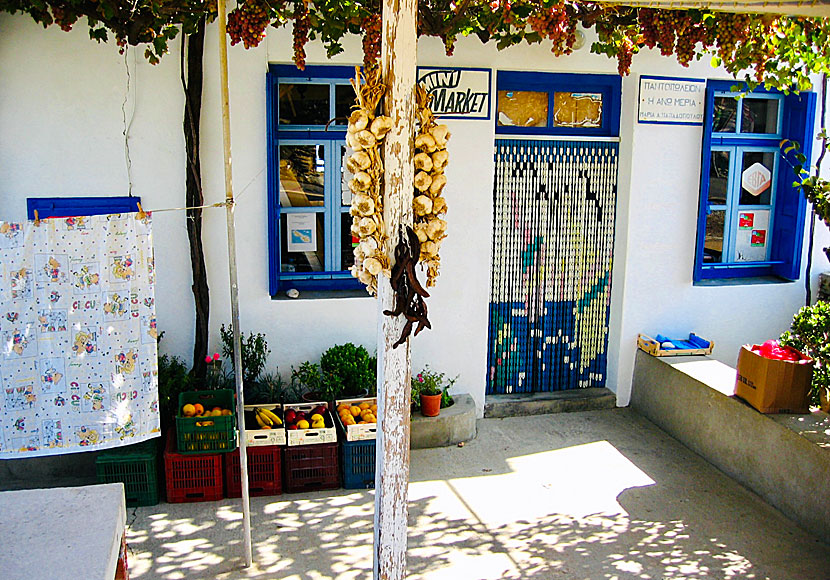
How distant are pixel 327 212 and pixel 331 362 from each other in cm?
140

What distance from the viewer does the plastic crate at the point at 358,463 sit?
6598 mm

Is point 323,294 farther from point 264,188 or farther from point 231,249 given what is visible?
point 231,249

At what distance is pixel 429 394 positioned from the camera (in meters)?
7.46

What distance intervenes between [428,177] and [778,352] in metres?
4.47

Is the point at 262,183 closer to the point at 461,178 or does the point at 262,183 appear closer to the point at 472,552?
the point at 461,178

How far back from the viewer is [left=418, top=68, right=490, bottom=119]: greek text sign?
24.4 ft

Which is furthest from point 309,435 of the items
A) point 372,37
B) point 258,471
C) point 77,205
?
point 372,37

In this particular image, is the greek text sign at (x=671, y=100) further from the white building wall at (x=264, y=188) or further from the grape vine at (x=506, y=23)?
the grape vine at (x=506, y=23)

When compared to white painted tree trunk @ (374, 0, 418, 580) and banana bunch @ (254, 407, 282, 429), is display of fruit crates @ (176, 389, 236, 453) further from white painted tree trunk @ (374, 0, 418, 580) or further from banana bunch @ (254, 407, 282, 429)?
white painted tree trunk @ (374, 0, 418, 580)

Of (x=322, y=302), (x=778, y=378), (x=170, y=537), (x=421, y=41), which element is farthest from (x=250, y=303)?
(x=778, y=378)

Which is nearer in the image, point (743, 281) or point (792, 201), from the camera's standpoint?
point (792, 201)

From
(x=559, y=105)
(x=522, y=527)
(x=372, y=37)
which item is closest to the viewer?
A: (x=372, y=37)

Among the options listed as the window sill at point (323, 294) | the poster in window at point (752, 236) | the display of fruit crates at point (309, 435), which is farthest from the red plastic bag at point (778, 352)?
the display of fruit crates at point (309, 435)

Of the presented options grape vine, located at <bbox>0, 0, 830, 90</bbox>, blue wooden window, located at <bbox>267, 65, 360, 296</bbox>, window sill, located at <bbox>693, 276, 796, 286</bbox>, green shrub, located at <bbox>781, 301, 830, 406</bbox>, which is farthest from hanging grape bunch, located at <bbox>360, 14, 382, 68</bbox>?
window sill, located at <bbox>693, 276, 796, 286</bbox>
